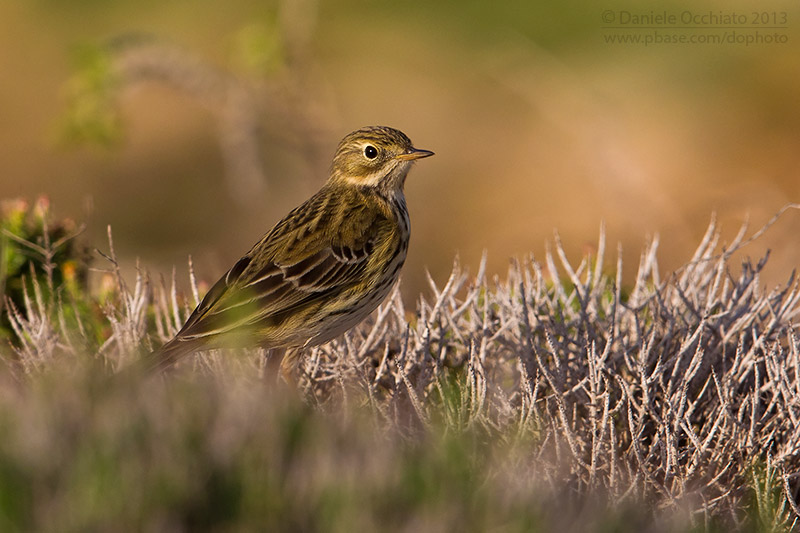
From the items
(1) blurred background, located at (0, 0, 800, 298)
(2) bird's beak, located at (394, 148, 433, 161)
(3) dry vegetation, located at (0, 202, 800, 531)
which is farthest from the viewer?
(1) blurred background, located at (0, 0, 800, 298)

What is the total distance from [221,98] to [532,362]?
484 centimetres

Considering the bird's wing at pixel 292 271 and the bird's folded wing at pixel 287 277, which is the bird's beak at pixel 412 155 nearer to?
the bird's wing at pixel 292 271

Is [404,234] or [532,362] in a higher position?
[404,234]

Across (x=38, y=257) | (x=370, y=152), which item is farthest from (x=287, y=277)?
(x=38, y=257)

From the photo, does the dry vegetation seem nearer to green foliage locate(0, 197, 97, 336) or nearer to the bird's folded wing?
green foliage locate(0, 197, 97, 336)

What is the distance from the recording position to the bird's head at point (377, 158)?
6953 millimetres

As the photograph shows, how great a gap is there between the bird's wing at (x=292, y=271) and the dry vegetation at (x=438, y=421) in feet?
1.20

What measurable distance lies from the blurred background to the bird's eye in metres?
6.52

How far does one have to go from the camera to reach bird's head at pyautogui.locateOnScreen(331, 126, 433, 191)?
695cm

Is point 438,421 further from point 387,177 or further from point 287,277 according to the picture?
point 387,177

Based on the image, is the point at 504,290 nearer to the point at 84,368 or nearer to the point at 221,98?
the point at 84,368

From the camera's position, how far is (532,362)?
614cm

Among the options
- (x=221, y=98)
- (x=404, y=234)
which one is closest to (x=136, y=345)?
(x=404, y=234)

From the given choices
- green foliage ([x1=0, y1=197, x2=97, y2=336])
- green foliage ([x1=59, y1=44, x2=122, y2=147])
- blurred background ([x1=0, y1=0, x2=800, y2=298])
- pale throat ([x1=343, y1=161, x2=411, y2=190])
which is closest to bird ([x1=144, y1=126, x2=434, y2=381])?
pale throat ([x1=343, y1=161, x2=411, y2=190])
